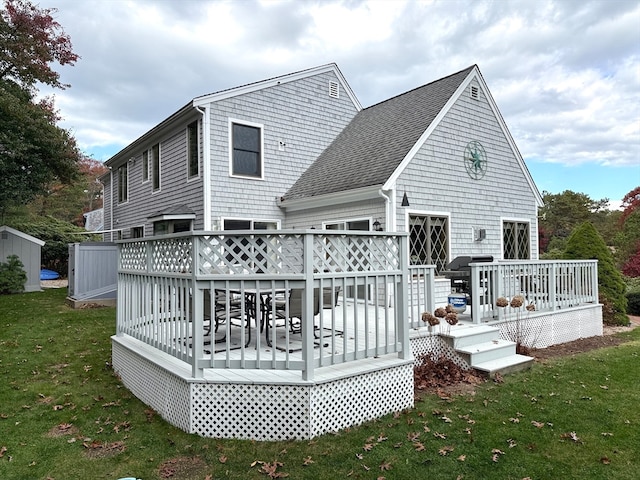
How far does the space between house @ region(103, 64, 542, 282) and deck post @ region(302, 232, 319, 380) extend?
5197mm

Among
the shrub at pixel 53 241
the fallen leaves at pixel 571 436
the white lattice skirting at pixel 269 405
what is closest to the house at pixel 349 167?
the white lattice skirting at pixel 269 405

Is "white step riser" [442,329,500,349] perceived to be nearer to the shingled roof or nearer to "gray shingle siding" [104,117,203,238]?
the shingled roof

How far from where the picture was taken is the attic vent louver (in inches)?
513

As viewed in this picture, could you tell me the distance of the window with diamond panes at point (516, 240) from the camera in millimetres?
11477

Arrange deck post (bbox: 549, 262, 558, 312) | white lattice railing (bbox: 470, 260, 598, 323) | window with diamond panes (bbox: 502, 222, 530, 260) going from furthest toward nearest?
window with diamond panes (bbox: 502, 222, 530, 260) < deck post (bbox: 549, 262, 558, 312) < white lattice railing (bbox: 470, 260, 598, 323)

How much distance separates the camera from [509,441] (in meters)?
3.70

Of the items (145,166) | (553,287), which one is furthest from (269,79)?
(553,287)

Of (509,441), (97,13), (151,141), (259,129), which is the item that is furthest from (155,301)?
(97,13)

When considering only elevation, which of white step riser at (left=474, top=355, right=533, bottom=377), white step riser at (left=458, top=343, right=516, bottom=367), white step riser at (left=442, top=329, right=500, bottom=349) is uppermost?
white step riser at (left=442, top=329, right=500, bottom=349)

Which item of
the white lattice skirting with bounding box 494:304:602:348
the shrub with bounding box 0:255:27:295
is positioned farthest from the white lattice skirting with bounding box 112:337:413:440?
the shrub with bounding box 0:255:27:295

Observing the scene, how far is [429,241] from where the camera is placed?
9.66m

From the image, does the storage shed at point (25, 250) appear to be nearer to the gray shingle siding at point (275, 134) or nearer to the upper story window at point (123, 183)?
the upper story window at point (123, 183)

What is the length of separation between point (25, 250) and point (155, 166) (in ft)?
21.6

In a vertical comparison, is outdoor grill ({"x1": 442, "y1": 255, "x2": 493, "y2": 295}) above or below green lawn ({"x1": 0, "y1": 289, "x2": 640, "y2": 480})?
above
